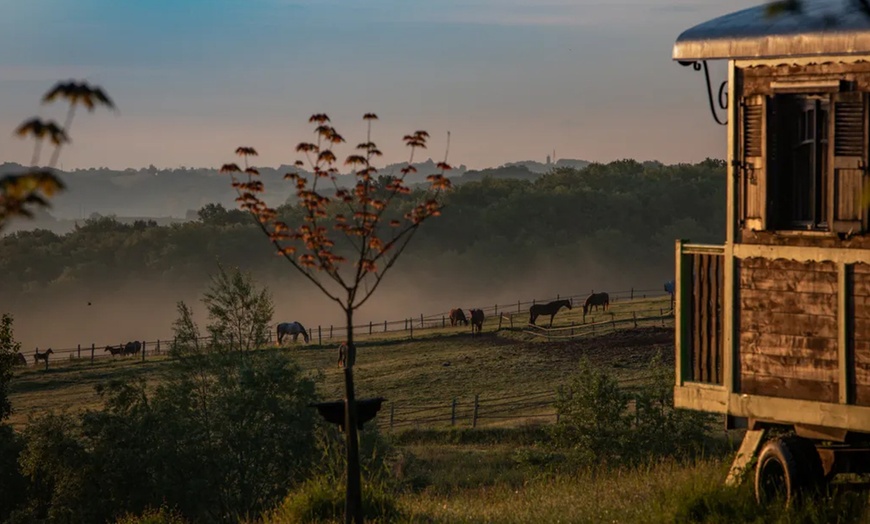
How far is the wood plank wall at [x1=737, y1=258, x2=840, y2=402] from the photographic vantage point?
1401cm

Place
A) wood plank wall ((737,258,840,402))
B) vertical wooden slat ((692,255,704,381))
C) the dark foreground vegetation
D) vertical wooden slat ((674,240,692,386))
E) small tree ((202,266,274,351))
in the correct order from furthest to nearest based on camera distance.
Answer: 1. the dark foreground vegetation
2. small tree ((202,266,274,351))
3. vertical wooden slat ((674,240,692,386))
4. vertical wooden slat ((692,255,704,381))
5. wood plank wall ((737,258,840,402))

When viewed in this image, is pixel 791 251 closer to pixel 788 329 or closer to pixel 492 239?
pixel 788 329

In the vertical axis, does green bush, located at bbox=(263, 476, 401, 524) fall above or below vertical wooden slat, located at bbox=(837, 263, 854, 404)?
below

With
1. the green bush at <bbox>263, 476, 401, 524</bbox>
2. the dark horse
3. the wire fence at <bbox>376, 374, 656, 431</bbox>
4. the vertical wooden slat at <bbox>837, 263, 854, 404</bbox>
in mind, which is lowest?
the wire fence at <bbox>376, 374, 656, 431</bbox>

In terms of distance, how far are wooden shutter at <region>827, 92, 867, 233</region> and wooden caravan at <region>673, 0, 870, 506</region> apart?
0.5 inches

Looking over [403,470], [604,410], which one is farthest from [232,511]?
[604,410]

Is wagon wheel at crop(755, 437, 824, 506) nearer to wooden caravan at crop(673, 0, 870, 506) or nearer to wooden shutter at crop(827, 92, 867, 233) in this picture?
wooden caravan at crop(673, 0, 870, 506)

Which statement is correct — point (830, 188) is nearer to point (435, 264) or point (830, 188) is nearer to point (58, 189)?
point (58, 189)

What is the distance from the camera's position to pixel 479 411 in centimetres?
5138

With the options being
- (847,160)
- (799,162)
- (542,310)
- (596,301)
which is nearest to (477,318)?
(542,310)

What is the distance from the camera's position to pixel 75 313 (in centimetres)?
16362

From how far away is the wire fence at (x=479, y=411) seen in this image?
48.3m

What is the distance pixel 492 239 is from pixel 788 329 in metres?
149

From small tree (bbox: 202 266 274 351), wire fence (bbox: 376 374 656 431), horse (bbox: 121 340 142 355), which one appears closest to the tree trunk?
small tree (bbox: 202 266 274 351)
